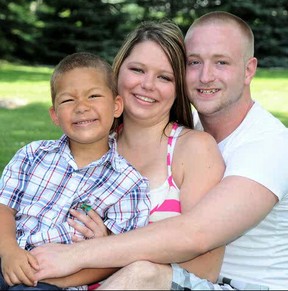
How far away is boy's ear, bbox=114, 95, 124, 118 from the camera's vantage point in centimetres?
341

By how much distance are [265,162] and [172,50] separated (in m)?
0.79

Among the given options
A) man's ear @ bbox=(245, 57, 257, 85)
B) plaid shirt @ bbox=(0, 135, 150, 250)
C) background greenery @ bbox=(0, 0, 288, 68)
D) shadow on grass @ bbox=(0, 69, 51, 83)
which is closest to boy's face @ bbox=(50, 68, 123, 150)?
plaid shirt @ bbox=(0, 135, 150, 250)

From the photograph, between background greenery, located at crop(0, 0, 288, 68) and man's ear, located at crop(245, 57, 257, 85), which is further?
background greenery, located at crop(0, 0, 288, 68)

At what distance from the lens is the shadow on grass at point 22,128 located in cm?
874

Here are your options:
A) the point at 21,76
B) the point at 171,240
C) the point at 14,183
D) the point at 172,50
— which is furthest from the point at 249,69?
the point at 21,76

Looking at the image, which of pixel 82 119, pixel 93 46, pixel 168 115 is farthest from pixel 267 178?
pixel 93 46

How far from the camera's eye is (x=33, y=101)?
1364 centimetres

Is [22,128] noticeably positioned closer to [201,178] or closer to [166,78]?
[166,78]

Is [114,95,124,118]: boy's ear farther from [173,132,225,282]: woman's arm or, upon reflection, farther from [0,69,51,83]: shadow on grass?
[0,69,51,83]: shadow on grass

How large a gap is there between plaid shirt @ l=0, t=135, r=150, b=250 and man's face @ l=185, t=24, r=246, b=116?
1.92 feet

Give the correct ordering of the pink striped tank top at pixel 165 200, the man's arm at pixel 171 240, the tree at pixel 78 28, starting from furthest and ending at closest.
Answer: the tree at pixel 78 28, the pink striped tank top at pixel 165 200, the man's arm at pixel 171 240

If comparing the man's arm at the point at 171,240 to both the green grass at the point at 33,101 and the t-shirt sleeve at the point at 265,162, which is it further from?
the green grass at the point at 33,101

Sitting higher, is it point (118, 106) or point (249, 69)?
point (249, 69)

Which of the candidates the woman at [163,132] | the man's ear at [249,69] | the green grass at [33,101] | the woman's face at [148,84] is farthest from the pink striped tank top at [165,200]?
the green grass at [33,101]
